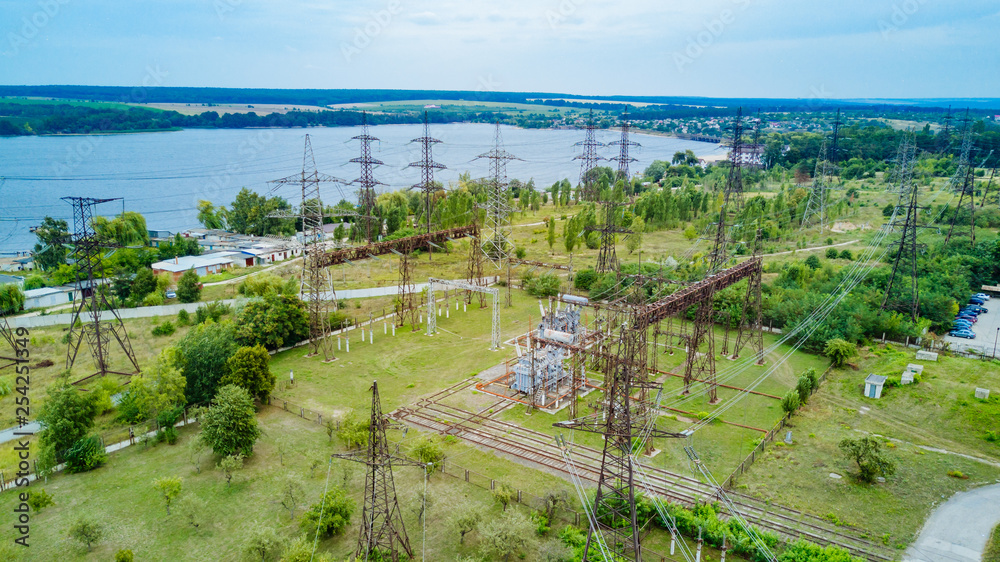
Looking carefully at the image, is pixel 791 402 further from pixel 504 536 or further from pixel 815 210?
pixel 815 210

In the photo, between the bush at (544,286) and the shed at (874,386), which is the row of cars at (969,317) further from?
the bush at (544,286)

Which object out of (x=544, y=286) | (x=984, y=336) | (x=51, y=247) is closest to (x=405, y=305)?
(x=544, y=286)

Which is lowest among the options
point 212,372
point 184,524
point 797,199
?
point 184,524

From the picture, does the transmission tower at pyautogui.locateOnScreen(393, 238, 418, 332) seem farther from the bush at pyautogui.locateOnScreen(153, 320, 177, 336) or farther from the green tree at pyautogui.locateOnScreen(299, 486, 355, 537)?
the green tree at pyautogui.locateOnScreen(299, 486, 355, 537)

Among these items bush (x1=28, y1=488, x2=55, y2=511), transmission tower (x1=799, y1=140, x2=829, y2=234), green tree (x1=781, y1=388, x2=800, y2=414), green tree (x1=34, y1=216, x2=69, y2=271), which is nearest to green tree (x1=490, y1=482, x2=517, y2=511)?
green tree (x1=781, y1=388, x2=800, y2=414)

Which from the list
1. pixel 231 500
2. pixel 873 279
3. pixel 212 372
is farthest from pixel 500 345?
pixel 873 279

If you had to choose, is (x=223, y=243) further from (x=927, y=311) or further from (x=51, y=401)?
(x=927, y=311)
